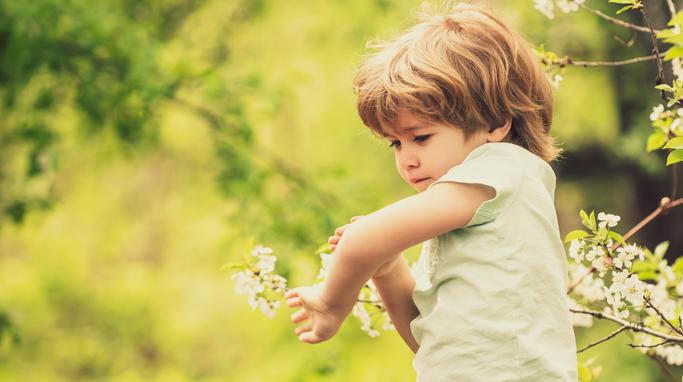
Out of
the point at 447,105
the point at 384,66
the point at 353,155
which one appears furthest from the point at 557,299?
the point at 353,155

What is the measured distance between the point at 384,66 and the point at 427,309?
51 centimetres

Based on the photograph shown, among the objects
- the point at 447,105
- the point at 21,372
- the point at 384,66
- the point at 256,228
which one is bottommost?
the point at 447,105

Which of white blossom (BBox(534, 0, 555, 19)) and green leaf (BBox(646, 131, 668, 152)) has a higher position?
white blossom (BBox(534, 0, 555, 19))

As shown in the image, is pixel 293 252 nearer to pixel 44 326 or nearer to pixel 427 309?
pixel 427 309

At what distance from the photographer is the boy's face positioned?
1752 millimetres

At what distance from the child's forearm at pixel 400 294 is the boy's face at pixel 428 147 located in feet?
0.59

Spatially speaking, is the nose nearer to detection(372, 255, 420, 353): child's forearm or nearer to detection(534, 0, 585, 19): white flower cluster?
detection(372, 255, 420, 353): child's forearm

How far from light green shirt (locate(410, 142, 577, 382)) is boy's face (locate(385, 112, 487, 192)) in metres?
0.07

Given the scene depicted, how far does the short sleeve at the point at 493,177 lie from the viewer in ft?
5.26

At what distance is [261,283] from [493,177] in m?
0.69

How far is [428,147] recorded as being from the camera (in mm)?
1762

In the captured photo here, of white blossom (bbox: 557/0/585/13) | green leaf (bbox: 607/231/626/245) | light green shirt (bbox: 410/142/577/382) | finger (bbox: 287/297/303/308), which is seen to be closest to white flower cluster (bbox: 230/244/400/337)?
finger (bbox: 287/297/303/308)

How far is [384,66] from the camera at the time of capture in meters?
1.85

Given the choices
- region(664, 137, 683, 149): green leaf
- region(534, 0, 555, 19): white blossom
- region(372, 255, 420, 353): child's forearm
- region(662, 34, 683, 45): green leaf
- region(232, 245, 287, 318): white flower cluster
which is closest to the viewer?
region(662, 34, 683, 45): green leaf
